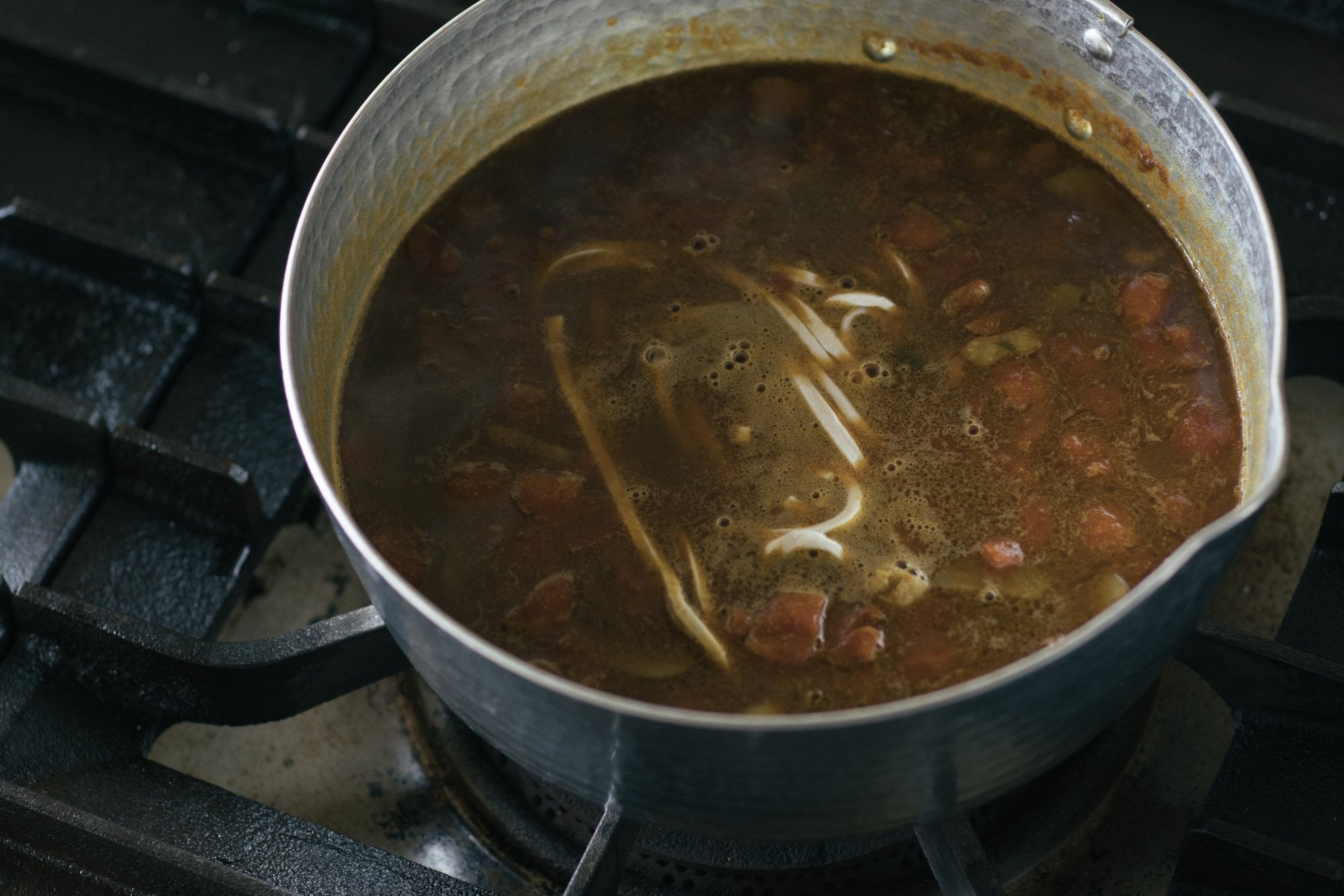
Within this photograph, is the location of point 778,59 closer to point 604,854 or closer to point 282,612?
point 282,612

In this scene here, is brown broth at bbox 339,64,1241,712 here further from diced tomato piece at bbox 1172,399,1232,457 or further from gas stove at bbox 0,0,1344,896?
gas stove at bbox 0,0,1344,896

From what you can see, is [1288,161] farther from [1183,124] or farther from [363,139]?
[363,139]

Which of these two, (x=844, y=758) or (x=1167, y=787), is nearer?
(x=844, y=758)

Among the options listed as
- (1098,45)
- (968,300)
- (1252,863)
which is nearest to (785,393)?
(968,300)

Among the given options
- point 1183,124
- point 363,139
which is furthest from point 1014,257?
point 363,139

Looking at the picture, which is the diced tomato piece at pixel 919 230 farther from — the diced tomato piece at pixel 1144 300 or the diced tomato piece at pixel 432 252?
the diced tomato piece at pixel 432 252

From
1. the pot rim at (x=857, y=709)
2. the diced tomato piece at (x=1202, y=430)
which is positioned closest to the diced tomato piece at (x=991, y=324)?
the diced tomato piece at (x=1202, y=430)

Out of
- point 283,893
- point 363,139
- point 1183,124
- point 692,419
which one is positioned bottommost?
point 283,893
